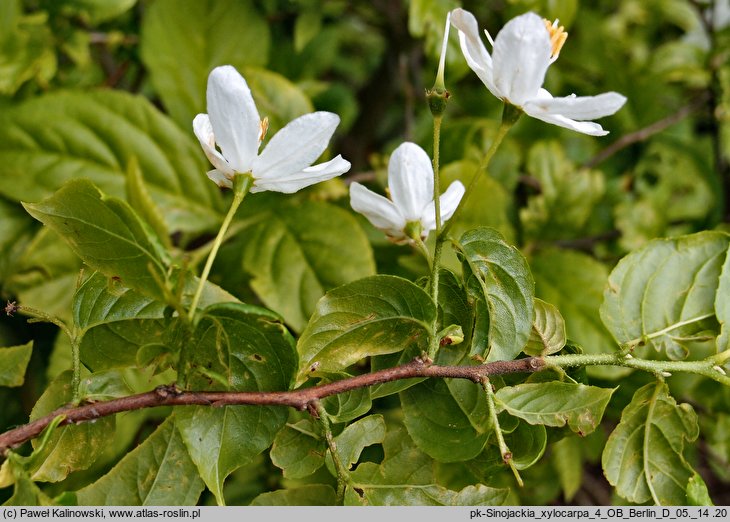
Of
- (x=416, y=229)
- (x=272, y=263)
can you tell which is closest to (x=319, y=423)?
(x=416, y=229)

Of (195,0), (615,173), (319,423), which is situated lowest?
(615,173)

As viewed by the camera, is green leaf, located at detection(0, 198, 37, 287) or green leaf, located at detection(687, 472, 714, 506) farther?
green leaf, located at detection(0, 198, 37, 287)

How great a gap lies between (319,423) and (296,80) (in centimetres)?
80

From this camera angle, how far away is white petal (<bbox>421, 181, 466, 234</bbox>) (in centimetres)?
56

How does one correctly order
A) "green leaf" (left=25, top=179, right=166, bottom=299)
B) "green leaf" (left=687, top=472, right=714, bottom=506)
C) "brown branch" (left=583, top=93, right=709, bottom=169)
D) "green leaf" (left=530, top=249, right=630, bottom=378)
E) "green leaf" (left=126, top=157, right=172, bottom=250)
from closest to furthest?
"green leaf" (left=25, top=179, right=166, bottom=299), "green leaf" (left=687, top=472, right=714, bottom=506), "green leaf" (left=126, top=157, right=172, bottom=250), "green leaf" (left=530, top=249, right=630, bottom=378), "brown branch" (left=583, top=93, right=709, bottom=169)

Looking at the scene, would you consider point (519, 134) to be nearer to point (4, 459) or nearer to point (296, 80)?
point (296, 80)

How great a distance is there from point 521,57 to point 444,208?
5.6 inches

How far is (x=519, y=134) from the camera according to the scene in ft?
3.91

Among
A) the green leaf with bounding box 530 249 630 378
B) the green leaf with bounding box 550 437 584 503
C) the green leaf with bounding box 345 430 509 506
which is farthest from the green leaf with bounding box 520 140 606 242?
the green leaf with bounding box 345 430 509 506

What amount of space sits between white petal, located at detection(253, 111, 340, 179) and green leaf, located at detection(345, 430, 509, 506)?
0.76 ft

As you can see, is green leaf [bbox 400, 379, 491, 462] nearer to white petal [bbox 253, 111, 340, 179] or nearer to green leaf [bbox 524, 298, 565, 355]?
green leaf [bbox 524, 298, 565, 355]

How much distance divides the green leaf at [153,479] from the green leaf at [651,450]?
12.9 inches

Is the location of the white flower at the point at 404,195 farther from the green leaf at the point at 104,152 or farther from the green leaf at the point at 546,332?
the green leaf at the point at 104,152

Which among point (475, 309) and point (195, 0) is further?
point (195, 0)
